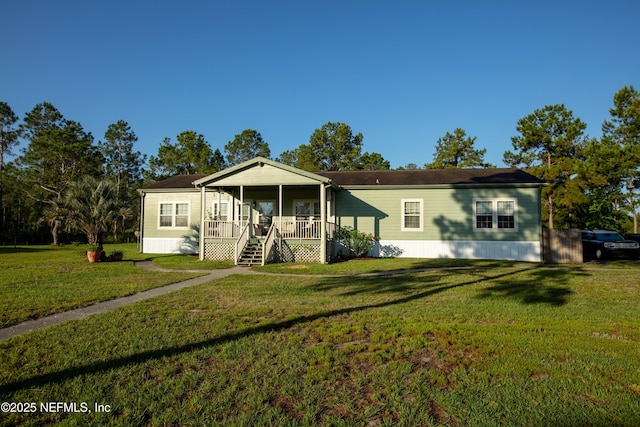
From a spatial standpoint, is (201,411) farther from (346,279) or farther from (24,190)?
(24,190)

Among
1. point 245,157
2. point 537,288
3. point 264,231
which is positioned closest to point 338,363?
point 537,288

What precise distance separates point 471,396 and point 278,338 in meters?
2.58

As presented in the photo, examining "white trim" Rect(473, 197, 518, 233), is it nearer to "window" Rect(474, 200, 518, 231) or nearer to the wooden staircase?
"window" Rect(474, 200, 518, 231)

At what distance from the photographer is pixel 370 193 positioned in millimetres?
18750

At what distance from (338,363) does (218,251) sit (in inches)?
532

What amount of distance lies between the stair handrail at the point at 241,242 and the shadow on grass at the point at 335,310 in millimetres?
5436

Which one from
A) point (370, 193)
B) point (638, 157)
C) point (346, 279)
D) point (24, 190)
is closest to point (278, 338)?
point (346, 279)

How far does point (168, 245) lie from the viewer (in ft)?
69.4

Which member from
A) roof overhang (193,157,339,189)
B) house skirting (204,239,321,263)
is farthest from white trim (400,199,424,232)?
house skirting (204,239,321,263)

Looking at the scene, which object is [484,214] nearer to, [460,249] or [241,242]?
[460,249]

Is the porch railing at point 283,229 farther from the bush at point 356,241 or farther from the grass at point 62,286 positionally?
the grass at point 62,286

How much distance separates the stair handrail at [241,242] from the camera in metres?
15.1

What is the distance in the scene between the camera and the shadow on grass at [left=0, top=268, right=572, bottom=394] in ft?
12.2

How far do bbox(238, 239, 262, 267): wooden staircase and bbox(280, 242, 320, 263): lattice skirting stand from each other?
1122mm
